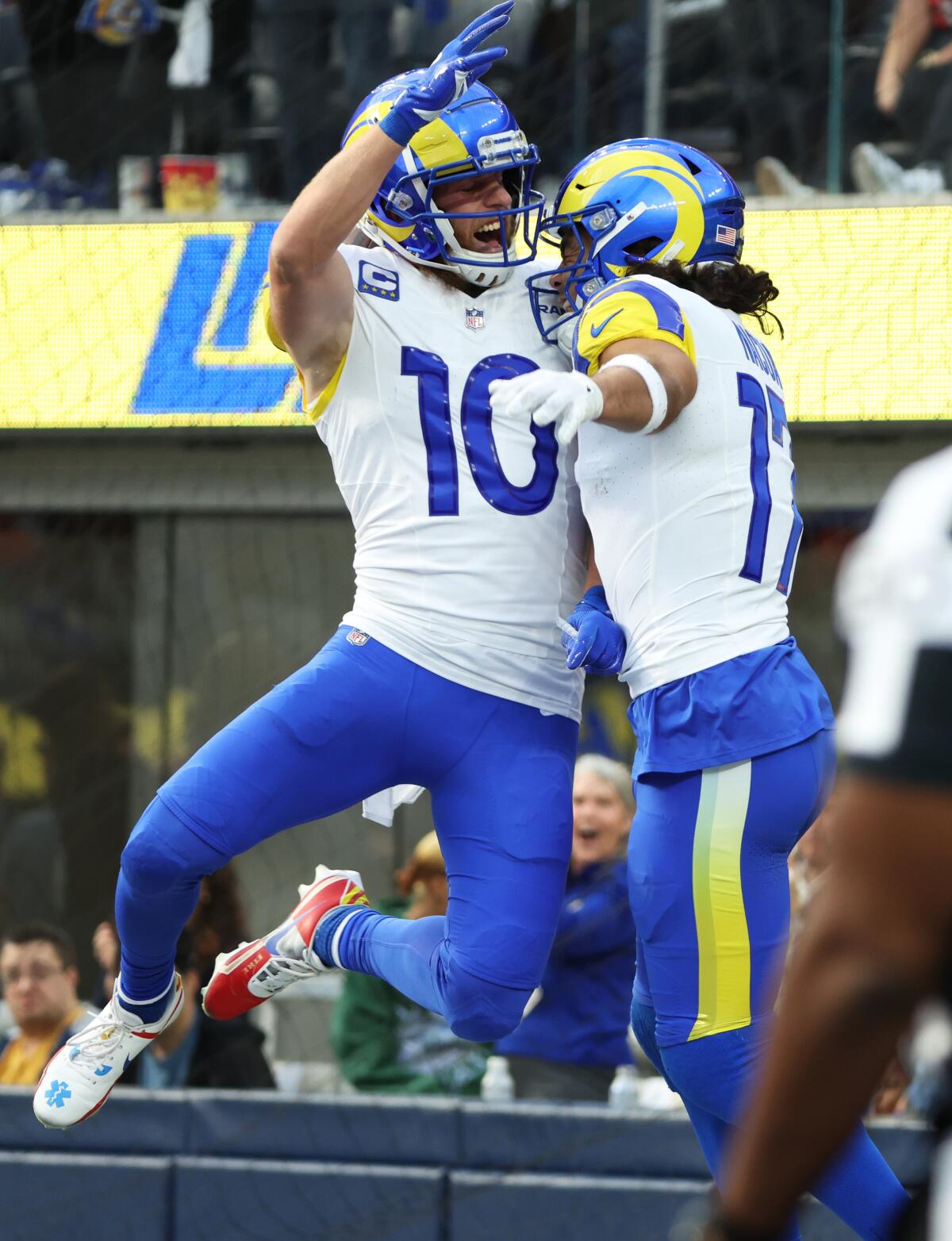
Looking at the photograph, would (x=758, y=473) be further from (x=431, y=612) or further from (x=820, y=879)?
(x=820, y=879)

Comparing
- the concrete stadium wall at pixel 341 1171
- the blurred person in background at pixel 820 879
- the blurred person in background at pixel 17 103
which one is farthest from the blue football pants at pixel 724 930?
the blurred person in background at pixel 17 103

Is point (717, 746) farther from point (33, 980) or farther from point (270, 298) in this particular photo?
point (33, 980)

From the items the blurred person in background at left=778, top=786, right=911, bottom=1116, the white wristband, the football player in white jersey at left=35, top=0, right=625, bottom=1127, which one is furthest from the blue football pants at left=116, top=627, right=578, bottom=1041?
the blurred person in background at left=778, top=786, right=911, bottom=1116

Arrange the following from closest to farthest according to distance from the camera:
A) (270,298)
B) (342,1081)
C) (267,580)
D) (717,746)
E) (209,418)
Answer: (717,746), (270,298), (342,1081), (209,418), (267,580)

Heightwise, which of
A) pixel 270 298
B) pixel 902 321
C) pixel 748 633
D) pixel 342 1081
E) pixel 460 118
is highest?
pixel 460 118

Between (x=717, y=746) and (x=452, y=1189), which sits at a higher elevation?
(x=717, y=746)

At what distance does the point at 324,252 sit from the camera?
2.74 metres

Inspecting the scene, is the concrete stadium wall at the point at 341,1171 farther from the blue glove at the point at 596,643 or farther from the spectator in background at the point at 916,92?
the spectator in background at the point at 916,92

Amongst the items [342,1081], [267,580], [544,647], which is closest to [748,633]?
[544,647]

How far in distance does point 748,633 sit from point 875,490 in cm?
299

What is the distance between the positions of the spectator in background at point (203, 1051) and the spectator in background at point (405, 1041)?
24cm

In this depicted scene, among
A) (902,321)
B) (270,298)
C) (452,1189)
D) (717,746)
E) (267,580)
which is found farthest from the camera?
(267,580)

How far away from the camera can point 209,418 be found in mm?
5457

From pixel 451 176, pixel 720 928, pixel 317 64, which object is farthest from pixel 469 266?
pixel 317 64
